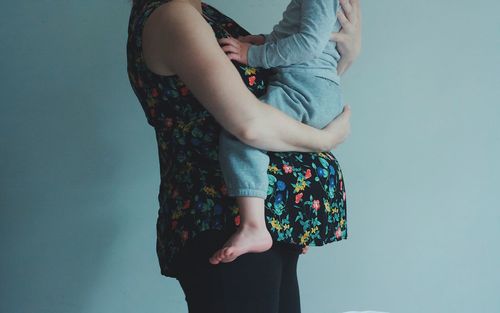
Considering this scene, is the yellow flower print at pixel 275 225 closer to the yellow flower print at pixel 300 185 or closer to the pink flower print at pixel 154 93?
the yellow flower print at pixel 300 185

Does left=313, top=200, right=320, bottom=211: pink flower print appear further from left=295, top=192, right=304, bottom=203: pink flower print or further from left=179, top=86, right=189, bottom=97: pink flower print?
left=179, top=86, right=189, bottom=97: pink flower print

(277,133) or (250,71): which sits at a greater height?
(250,71)

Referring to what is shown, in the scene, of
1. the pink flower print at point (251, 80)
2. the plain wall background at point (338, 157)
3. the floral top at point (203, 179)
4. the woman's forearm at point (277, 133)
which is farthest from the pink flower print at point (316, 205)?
the plain wall background at point (338, 157)

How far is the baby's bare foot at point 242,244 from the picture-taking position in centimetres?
86

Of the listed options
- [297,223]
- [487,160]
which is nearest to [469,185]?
[487,160]

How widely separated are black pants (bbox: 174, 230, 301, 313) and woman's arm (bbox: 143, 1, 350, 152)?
0.19m

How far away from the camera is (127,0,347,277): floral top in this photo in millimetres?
926

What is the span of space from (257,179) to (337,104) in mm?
320

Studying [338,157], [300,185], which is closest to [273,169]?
[300,185]

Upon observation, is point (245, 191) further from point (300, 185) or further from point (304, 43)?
point (304, 43)

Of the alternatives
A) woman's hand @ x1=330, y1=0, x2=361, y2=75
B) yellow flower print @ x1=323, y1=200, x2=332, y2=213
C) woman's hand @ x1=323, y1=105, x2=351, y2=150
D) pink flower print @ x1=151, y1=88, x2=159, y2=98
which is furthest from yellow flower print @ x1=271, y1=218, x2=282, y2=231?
woman's hand @ x1=330, y1=0, x2=361, y2=75

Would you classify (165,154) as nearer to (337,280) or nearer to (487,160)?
(337,280)

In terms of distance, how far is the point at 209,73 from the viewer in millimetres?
854

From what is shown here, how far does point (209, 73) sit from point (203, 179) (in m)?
0.20
